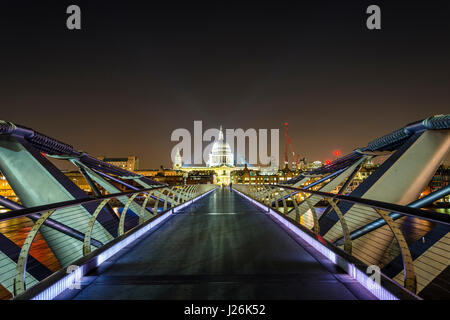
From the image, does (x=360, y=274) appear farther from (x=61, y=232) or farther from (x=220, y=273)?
(x=61, y=232)

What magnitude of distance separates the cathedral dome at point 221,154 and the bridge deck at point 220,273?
18038cm

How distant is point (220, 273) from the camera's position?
364 centimetres

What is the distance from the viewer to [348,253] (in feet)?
13.1

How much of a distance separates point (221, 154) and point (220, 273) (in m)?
187

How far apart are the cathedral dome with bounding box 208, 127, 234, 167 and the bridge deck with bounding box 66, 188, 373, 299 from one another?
7102 inches

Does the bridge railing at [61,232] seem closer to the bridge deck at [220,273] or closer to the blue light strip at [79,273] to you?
the blue light strip at [79,273]

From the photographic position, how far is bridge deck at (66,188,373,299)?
3020mm

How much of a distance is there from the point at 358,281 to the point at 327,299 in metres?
0.68

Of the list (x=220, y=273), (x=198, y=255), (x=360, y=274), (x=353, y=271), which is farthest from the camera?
(x=198, y=255)

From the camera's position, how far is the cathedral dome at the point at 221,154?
189m

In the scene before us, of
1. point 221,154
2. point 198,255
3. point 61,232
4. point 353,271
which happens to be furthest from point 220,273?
point 221,154

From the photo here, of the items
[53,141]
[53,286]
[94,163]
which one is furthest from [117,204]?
[53,286]
